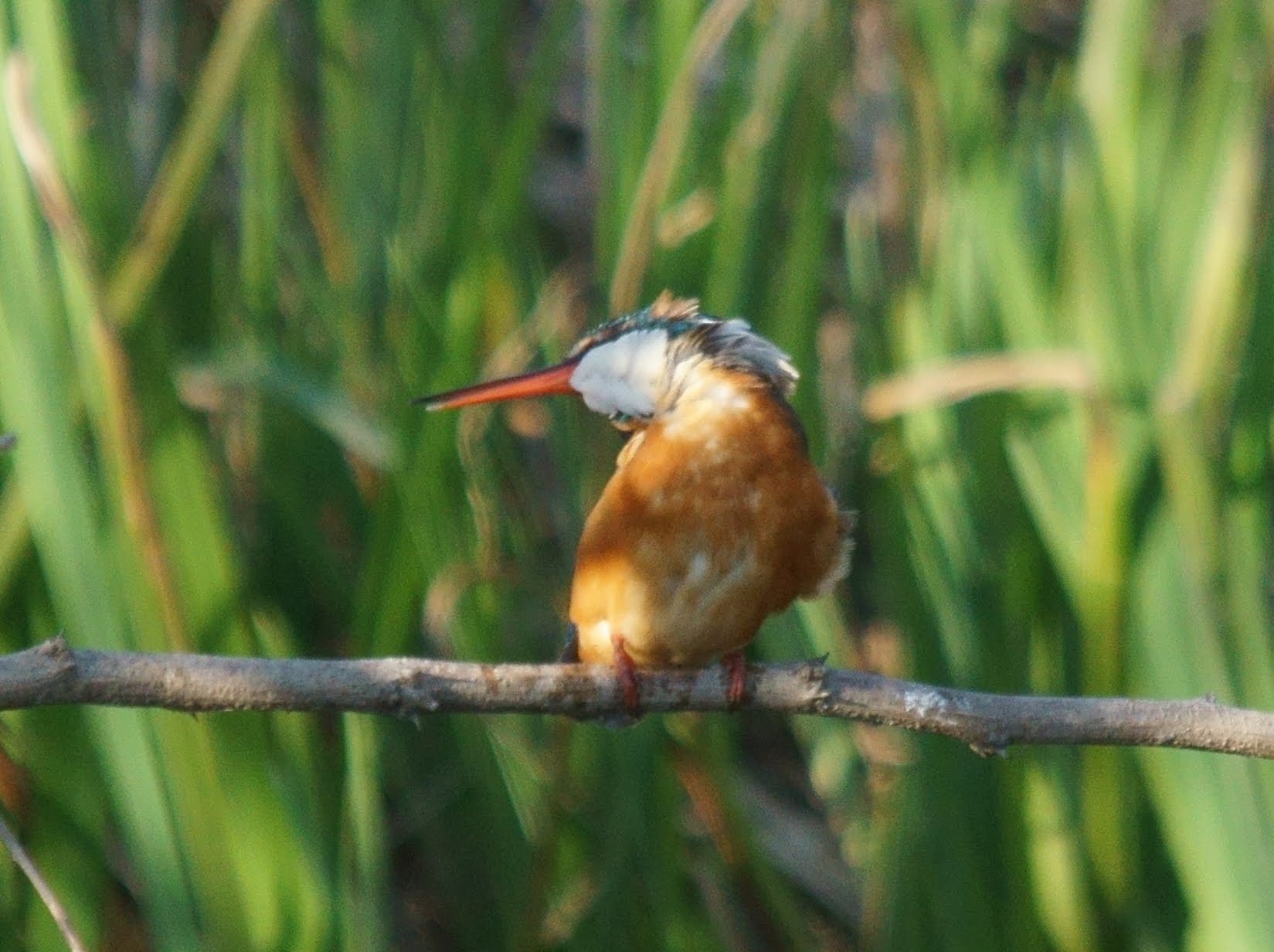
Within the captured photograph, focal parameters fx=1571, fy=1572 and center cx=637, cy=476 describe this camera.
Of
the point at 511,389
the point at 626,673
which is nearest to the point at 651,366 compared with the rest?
the point at 511,389

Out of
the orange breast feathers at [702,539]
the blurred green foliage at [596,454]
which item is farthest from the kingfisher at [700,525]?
the blurred green foliage at [596,454]

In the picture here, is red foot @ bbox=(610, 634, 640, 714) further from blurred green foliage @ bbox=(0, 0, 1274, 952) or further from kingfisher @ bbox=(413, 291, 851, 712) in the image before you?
blurred green foliage @ bbox=(0, 0, 1274, 952)

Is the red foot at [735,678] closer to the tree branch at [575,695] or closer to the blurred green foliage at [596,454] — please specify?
the tree branch at [575,695]

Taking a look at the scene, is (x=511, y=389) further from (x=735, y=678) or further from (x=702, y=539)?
(x=735, y=678)

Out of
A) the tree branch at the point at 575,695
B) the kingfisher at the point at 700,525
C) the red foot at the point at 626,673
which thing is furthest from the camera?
the kingfisher at the point at 700,525

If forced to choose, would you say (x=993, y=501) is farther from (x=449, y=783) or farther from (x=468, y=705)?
(x=468, y=705)

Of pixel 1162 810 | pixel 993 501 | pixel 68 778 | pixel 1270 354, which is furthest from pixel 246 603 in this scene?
pixel 1270 354

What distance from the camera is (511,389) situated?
151cm

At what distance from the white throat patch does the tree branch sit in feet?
1.05

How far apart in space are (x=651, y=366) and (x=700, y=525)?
0.78 feet

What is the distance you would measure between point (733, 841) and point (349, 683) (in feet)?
3.22

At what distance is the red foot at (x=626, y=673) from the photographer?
1245 mm

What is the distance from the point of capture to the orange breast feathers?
1.38 meters

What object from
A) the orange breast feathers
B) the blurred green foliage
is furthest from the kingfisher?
the blurred green foliage
